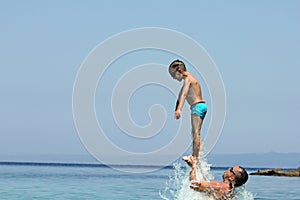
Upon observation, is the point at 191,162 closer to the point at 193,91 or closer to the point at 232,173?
the point at 193,91

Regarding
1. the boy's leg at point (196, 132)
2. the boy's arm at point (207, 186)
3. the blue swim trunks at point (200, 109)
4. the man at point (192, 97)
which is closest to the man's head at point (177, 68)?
the man at point (192, 97)

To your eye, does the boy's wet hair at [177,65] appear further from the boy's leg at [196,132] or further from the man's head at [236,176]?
the man's head at [236,176]

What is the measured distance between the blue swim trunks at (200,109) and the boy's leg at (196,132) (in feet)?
0.21

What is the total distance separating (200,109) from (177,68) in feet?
3.26

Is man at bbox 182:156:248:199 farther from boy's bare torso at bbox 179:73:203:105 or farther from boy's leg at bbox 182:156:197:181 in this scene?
boy's bare torso at bbox 179:73:203:105

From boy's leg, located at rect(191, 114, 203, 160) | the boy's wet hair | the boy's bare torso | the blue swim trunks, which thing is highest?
the boy's wet hair

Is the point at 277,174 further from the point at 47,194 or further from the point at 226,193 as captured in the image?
the point at 226,193

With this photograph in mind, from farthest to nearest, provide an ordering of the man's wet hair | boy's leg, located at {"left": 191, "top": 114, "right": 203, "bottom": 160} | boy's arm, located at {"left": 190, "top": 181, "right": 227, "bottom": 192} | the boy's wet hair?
1. boy's leg, located at {"left": 191, "top": 114, "right": 203, "bottom": 160}
2. the boy's wet hair
3. boy's arm, located at {"left": 190, "top": 181, "right": 227, "bottom": 192}
4. the man's wet hair

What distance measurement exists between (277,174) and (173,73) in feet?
313

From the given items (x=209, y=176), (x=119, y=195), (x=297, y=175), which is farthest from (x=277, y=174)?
(x=209, y=176)

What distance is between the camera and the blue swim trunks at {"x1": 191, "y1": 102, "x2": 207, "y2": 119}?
14.1m

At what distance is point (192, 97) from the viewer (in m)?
14.1

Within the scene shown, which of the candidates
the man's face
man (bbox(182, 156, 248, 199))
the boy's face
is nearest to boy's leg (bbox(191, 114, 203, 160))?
the boy's face

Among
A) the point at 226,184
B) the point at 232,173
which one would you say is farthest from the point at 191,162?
the point at 232,173
